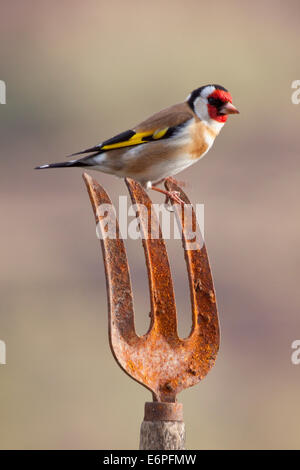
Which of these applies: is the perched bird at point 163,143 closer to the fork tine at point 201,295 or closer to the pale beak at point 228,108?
the pale beak at point 228,108

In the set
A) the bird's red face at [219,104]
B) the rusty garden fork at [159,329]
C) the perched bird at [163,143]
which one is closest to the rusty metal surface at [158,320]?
the rusty garden fork at [159,329]

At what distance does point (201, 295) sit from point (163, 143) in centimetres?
88

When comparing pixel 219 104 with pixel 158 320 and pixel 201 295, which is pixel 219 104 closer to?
pixel 201 295

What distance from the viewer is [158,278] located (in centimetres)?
300

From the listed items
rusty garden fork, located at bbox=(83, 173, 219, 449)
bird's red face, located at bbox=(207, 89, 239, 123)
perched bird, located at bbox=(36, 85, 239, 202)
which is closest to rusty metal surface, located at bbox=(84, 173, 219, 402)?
rusty garden fork, located at bbox=(83, 173, 219, 449)

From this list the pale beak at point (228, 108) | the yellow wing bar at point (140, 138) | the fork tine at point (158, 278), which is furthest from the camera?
the yellow wing bar at point (140, 138)

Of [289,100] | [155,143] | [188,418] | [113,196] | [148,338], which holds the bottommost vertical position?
[188,418]

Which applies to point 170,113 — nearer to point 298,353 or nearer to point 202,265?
point 202,265

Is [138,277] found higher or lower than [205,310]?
higher

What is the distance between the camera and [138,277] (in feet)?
34.4

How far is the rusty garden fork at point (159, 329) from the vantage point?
2.76 m

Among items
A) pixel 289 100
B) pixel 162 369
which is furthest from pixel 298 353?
pixel 162 369

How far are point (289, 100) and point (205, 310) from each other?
10.9 meters
